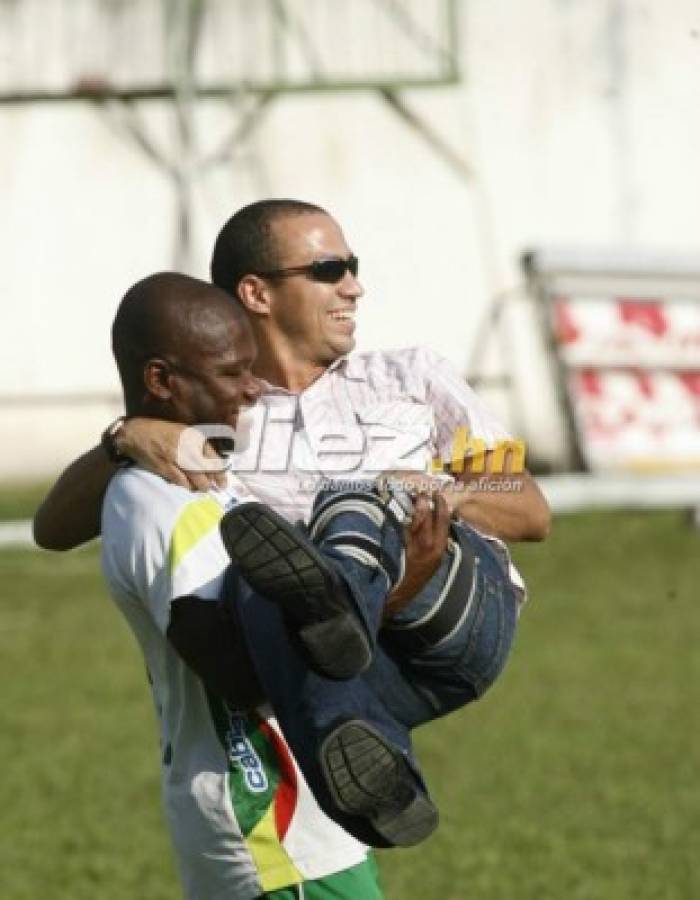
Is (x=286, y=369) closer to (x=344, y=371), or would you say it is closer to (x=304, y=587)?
(x=344, y=371)

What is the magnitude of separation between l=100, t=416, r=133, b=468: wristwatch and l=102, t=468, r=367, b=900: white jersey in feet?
0.16

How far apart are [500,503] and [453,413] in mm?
229

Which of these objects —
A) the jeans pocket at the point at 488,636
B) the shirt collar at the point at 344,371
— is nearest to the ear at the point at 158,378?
the shirt collar at the point at 344,371

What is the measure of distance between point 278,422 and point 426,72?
14354 millimetres

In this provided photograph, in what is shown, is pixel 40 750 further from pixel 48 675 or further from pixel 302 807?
pixel 302 807

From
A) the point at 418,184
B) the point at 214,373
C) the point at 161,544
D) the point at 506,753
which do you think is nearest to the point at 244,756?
the point at 161,544

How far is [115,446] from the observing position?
5066 millimetres

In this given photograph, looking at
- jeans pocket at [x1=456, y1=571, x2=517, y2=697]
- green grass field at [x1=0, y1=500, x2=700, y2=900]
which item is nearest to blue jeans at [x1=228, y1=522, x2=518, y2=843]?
jeans pocket at [x1=456, y1=571, x2=517, y2=697]

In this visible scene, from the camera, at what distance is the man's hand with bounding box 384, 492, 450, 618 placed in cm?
480

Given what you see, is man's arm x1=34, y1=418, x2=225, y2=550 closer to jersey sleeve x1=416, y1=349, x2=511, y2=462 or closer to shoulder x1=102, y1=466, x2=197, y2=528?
shoulder x1=102, y1=466, x2=197, y2=528

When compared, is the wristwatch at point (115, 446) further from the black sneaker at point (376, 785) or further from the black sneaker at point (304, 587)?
the black sneaker at point (376, 785)

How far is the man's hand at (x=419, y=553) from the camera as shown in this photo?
4.80 m

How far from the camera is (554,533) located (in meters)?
16.5

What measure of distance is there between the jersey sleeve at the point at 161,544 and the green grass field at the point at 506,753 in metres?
3.76
